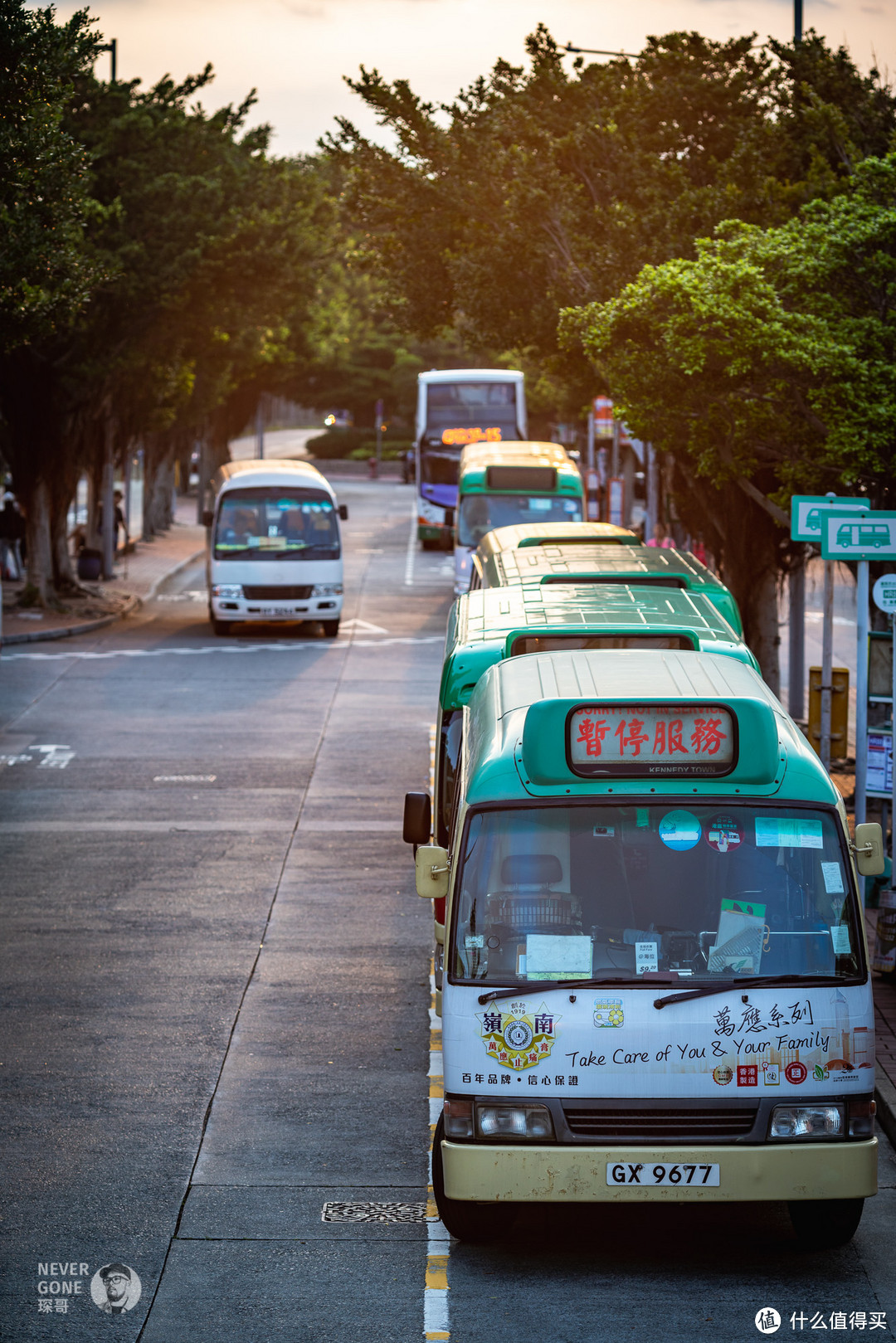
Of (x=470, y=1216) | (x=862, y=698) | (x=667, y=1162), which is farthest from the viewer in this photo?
(x=862, y=698)

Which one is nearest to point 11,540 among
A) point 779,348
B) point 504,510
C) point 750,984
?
point 504,510

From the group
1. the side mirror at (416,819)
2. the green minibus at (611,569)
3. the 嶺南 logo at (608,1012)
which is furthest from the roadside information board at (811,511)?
the 嶺南 logo at (608,1012)

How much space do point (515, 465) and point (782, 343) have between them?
15389 millimetres

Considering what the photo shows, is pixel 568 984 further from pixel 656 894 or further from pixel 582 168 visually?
pixel 582 168

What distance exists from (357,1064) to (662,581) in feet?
14.9

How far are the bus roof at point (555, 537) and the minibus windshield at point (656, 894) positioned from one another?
813 cm

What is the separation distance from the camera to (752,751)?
6695 mm

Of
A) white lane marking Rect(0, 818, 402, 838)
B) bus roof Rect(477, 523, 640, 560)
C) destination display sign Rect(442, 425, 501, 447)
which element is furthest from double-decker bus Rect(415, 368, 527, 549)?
white lane marking Rect(0, 818, 402, 838)

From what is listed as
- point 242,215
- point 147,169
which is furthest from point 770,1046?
point 242,215

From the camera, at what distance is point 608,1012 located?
6.50 metres

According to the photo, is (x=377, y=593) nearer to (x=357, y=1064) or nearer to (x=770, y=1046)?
(x=357, y=1064)

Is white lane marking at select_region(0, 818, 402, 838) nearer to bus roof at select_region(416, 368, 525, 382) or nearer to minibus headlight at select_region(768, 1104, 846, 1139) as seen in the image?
minibus headlight at select_region(768, 1104, 846, 1139)

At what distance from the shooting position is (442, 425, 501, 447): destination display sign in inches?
1738

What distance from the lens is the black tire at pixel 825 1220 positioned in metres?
6.75
